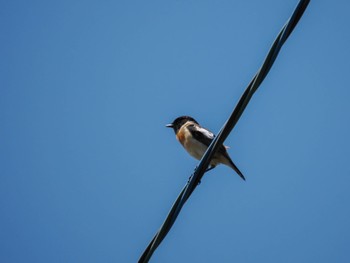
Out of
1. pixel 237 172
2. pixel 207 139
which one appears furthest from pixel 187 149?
pixel 237 172

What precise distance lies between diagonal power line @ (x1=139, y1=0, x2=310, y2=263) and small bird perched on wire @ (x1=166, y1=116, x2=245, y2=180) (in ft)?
12.0

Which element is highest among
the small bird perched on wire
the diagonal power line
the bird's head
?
the bird's head

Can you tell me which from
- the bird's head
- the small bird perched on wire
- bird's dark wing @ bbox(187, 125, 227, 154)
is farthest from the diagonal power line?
the bird's head

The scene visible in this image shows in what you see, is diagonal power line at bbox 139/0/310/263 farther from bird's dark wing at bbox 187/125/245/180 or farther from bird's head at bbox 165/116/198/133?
bird's head at bbox 165/116/198/133

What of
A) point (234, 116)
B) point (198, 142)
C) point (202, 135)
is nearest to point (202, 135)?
point (202, 135)

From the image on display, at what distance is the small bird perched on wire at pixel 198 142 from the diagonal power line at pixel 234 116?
12.0 ft

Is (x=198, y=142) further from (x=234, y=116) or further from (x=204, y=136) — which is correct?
(x=234, y=116)

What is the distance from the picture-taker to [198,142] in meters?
8.04

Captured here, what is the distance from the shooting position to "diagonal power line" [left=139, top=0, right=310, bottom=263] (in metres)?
3.29

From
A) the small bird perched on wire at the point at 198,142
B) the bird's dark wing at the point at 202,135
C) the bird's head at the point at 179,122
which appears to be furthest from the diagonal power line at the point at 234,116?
the bird's head at the point at 179,122

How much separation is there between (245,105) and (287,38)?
0.53 metres

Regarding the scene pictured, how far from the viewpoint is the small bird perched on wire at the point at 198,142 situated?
752 cm

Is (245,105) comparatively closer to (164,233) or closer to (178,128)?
(164,233)

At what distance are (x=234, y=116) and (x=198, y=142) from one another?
451 cm
